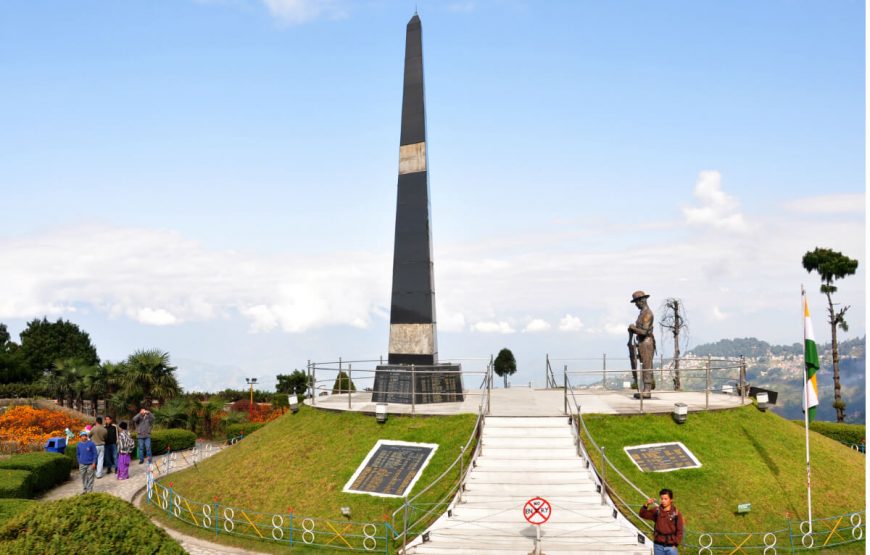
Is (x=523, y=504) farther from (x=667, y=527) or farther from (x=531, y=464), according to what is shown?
(x=667, y=527)

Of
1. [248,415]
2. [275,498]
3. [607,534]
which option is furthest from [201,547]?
[248,415]

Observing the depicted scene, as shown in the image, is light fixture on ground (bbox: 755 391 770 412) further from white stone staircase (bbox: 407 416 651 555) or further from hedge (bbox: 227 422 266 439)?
hedge (bbox: 227 422 266 439)

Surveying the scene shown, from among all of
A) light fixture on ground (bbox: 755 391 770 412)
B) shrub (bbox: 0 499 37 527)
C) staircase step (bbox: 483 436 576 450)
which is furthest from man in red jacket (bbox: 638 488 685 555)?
shrub (bbox: 0 499 37 527)

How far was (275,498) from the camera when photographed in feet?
60.8

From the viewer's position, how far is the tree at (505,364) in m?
44.8

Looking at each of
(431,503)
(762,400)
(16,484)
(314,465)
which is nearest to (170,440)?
(16,484)

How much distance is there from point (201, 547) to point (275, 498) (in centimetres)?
241

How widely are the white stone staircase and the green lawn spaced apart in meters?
Result: 0.96

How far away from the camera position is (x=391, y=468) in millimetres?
18609

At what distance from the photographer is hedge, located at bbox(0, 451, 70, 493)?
23953 mm

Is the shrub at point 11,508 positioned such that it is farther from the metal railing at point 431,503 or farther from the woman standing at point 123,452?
the metal railing at point 431,503

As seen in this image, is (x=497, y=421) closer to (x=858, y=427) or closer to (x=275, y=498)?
(x=275, y=498)

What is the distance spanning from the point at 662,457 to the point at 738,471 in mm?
2198

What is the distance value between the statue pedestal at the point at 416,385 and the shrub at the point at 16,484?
12365 mm
